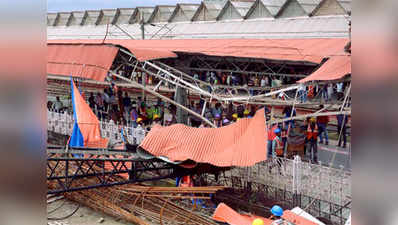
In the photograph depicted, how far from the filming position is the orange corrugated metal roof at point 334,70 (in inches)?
341

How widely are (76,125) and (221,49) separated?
6.56 metres

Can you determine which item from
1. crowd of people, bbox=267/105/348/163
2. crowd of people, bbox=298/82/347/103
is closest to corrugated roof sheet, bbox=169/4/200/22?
crowd of people, bbox=298/82/347/103

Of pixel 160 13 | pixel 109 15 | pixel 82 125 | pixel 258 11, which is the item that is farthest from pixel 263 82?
pixel 109 15

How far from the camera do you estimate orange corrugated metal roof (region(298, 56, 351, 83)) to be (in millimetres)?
8656

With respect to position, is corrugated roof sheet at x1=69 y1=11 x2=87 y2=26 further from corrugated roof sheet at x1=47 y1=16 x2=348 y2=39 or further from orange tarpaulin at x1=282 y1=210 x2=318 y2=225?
orange tarpaulin at x1=282 y1=210 x2=318 y2=225

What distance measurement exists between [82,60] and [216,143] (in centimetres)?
621

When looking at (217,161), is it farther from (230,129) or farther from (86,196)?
(86,196)

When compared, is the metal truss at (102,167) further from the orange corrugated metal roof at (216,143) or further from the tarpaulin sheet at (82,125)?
the tarpaulin sheet at (82,125)

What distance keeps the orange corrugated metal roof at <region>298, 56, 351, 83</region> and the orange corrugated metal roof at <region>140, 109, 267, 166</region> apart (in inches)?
69.9

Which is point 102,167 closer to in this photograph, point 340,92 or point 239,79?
point 340,92

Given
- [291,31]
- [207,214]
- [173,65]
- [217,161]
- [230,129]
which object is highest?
[291,31]

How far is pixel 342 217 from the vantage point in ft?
31.4

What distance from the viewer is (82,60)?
14.0 metres
